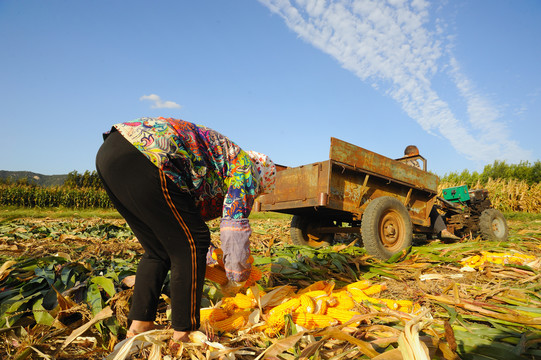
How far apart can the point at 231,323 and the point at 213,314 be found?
0.15 meters

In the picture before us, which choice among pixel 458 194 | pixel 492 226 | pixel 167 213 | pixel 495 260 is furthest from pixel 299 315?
pixel 458 194

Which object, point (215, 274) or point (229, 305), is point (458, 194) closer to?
point (229, 305)

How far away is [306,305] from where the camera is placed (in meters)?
2.36

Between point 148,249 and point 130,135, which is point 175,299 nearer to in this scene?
point 148,249

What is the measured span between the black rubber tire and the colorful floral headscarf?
20.5ft

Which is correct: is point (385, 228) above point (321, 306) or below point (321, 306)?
above

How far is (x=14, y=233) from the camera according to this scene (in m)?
5.87

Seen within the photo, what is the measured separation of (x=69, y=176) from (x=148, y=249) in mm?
26194

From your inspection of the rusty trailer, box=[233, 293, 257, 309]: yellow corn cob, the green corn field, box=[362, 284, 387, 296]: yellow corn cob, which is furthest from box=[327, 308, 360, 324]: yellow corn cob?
the green corn field

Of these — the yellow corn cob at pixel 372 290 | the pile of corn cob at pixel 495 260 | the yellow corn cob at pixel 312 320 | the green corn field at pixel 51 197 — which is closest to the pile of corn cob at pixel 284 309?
the yellow corn cob at pixel 312 320

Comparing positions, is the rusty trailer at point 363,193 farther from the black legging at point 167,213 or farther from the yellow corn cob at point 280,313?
the black legging at point 167,213

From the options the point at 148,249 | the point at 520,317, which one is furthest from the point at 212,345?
the point at 520,317

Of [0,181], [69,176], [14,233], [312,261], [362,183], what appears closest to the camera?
[312,261]

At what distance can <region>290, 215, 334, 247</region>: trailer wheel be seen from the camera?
19.6ft
